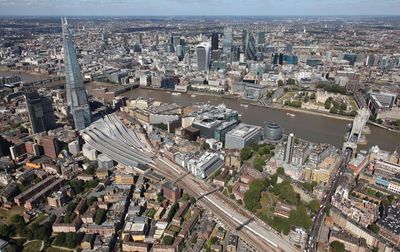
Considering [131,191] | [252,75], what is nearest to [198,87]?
[252,75]

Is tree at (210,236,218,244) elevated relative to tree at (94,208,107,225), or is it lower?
lower

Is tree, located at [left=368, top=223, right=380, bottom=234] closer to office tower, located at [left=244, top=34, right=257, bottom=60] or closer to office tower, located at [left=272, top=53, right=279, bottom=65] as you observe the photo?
office tower, located at [left=272, top=53, right=279, bottom=65]

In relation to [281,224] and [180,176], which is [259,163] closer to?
[180,176]

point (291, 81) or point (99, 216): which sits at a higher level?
point (99, 216)

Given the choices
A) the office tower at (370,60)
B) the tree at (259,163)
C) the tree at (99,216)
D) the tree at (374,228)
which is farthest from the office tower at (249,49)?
the tree at (99,216)

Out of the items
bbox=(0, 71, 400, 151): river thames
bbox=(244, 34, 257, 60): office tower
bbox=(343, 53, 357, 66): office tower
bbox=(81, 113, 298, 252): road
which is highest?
bbox=(244, 34, 257, 60): office tower

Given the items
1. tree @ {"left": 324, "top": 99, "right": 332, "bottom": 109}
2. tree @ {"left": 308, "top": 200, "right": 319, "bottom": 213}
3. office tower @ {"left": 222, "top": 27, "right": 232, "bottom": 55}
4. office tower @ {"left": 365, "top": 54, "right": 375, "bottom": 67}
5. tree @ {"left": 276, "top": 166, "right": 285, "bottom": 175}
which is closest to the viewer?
tree @ {"left": 308, "top": 200, "right": 319, "bottom": 213}

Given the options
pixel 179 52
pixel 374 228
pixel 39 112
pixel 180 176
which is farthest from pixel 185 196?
pixel 179 52

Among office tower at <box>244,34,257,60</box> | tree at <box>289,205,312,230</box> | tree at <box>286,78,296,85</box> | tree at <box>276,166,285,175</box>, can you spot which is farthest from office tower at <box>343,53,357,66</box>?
tree at <box>289,205,312,230</box>
